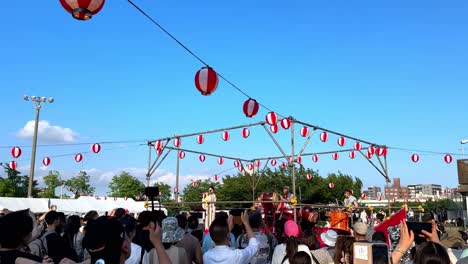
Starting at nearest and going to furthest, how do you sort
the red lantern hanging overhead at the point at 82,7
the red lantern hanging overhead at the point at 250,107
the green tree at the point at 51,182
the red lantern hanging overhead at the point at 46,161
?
the red lantern hanging overhead at the point at 82,7, the red lantern hanging overhead at the point at 250,107, the red lantern hanging overhead at the point at 46,161, the green tree at the point at 51,182

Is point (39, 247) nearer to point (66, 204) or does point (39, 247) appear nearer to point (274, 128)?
point (274, 128)

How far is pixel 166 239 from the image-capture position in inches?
143

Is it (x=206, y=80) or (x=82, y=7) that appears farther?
(x=206, y=80)

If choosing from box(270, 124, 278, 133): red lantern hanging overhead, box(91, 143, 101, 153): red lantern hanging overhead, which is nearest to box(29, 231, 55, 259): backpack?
box(270, 124, 278, 133): red lantern hanging overhead

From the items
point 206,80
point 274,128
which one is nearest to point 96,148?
point 274,128

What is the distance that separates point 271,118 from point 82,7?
334 inches

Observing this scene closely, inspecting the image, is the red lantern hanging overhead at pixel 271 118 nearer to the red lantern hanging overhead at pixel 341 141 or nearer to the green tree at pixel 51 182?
the red lantern hanging overhead at pixel 341 141

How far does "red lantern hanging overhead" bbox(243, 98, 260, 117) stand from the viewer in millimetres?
11492

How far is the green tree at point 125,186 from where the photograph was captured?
6200 cm

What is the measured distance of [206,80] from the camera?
28.3 feet

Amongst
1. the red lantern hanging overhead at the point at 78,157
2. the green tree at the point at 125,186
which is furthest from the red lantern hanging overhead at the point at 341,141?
the green tree at the point at 125,186

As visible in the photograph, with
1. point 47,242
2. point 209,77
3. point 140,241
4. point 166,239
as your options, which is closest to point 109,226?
point 166,239

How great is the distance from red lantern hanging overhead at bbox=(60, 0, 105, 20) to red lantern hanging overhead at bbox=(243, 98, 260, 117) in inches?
266

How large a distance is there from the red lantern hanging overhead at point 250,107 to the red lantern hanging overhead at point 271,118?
112 cm
